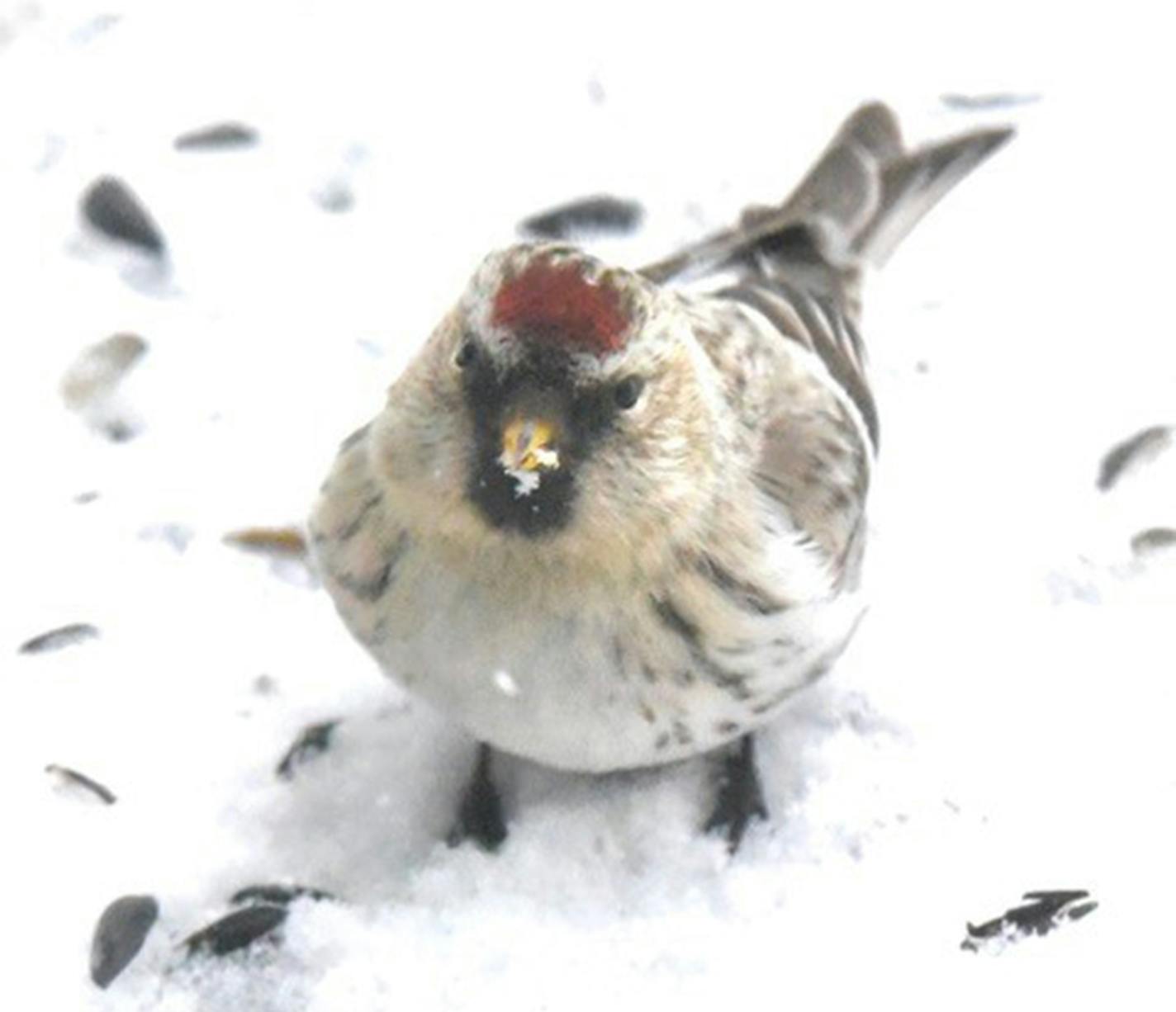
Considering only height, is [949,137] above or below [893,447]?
above

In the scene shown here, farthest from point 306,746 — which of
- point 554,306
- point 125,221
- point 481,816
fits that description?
point 125,221

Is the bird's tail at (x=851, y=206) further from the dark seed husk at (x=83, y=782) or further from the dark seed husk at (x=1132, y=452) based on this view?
the dark seed husk at (x=83, y=782)

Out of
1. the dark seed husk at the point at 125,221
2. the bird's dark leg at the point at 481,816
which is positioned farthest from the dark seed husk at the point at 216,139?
the bird's dark leg at the point at 481,816

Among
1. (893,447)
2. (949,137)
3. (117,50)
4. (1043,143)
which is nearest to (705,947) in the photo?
(893,447)

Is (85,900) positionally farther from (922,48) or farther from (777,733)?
(922,48)

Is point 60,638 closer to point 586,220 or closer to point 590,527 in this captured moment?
point 590,527

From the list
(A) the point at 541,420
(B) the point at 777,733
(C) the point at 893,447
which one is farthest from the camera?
(C) the point at 893,447
